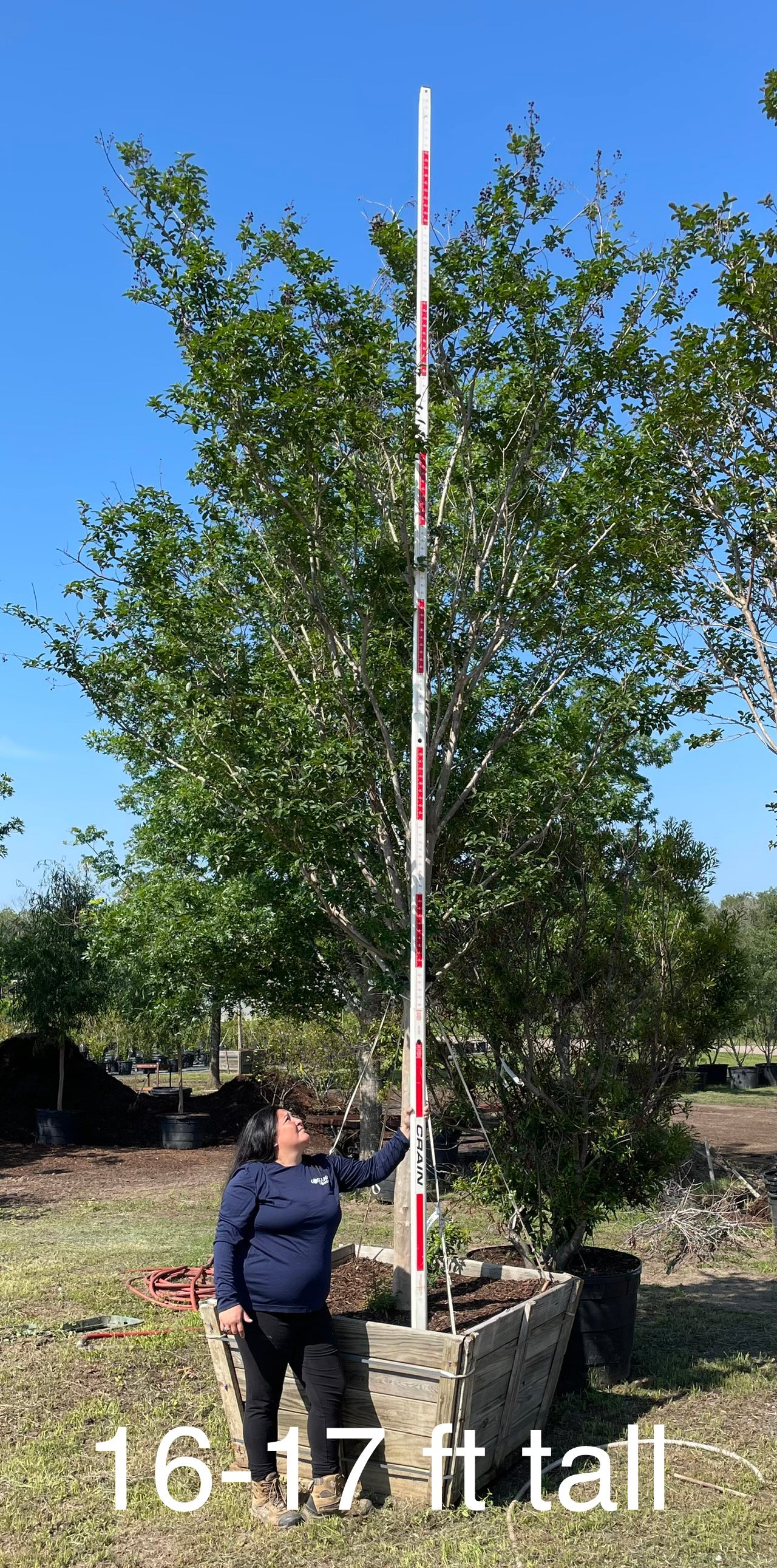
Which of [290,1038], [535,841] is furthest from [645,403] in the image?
[290,1038]

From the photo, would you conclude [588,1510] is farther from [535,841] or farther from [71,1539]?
[535,841]

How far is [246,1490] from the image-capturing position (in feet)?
15.5

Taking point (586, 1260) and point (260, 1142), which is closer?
point (260, 1142)

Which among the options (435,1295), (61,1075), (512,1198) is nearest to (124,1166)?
(61,1075)

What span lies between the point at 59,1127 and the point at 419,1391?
15.7 meters

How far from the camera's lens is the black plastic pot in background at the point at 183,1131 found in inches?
725

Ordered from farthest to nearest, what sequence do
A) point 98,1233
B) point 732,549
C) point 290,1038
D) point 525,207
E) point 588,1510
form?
1. point 290,1038
2. point 98,1233
3. point 732,549
4. point 525,207
5. point 588,1510

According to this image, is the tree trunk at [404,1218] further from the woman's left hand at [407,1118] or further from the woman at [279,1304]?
the woman at [279,1304]

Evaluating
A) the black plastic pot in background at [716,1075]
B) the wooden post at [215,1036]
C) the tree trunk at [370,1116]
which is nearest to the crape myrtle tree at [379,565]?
the tree trunk at [370,1116]

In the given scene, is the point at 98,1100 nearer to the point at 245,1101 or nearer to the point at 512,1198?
the point at 245,1101

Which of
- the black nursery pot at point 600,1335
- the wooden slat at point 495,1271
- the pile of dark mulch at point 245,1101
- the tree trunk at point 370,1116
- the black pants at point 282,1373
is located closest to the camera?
the black pants at point 282,1373

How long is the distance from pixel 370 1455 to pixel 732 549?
4.96 metres

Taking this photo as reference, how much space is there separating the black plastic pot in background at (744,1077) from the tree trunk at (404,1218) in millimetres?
29508

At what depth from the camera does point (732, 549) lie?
21.9 ft
